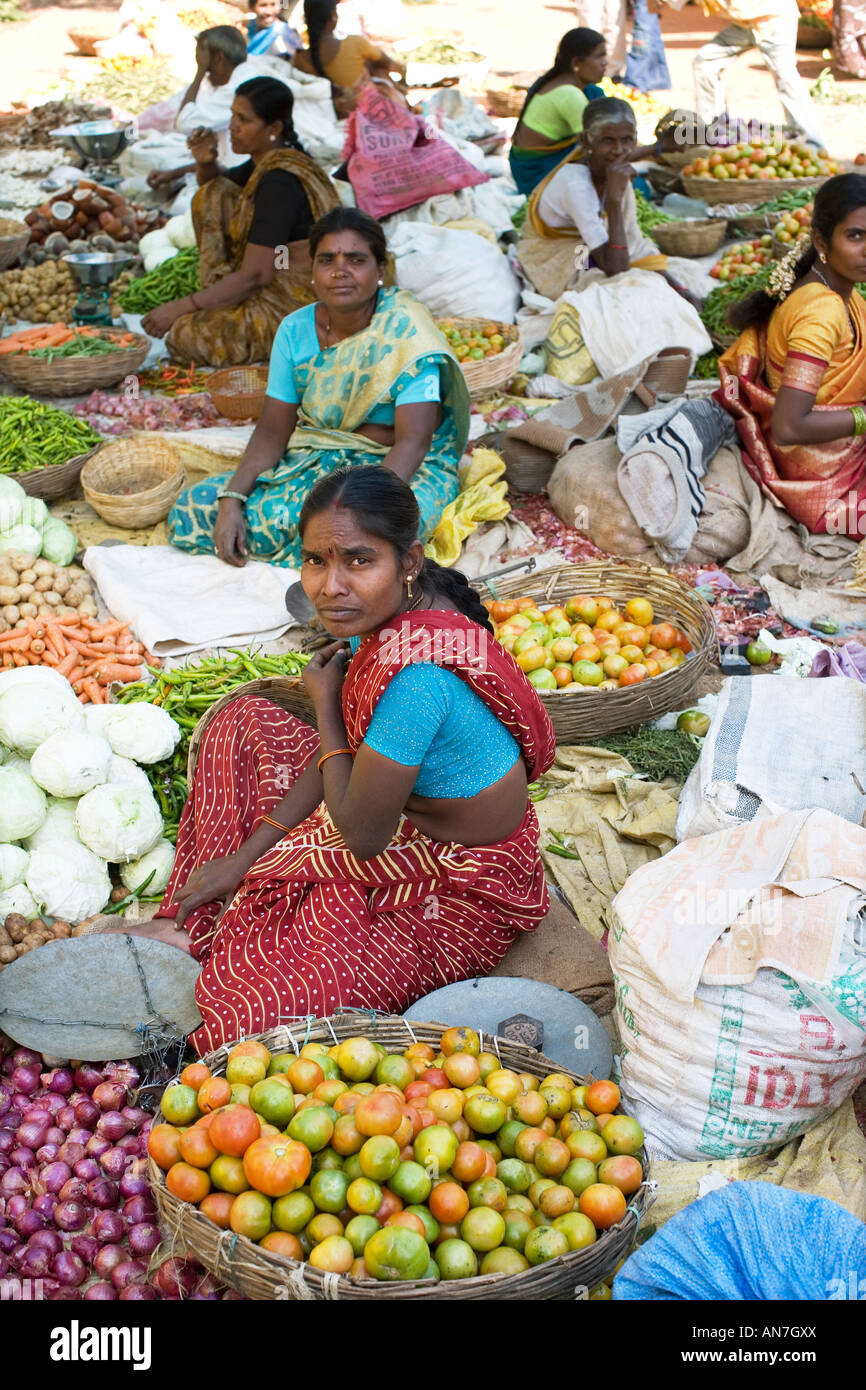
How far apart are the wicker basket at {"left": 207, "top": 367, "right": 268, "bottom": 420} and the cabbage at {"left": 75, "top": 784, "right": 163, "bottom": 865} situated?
2716mm

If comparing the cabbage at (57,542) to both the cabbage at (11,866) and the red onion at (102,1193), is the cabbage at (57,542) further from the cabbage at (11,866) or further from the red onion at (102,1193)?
Answer: the red onion at (102,1193)

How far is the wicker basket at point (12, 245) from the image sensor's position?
7.00 meters

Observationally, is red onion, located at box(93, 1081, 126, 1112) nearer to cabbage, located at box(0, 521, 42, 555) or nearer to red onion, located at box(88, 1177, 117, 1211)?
red onion, located at box(88, 1177, 117, 1211)

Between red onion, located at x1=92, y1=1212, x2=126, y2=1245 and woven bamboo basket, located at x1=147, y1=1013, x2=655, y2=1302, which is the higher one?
woven bamboo basket, located at x1=147, y1=1013, x2=655, y2=1302

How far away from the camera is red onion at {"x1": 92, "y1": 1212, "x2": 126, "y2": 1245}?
7.07 feet

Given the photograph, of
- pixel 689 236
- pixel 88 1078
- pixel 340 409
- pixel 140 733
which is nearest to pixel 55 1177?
pixel 88 1078

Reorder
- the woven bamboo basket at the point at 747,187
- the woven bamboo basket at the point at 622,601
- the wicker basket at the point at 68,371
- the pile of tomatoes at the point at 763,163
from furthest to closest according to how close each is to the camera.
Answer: the pile of tomatoes at the point at 763,163
the woven bamboo basket at the point at 747,187
the wicker basket at the point at 68,371
the woven bamboo basket at the point at 622,601

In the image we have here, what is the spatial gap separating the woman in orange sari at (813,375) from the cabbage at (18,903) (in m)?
3.11

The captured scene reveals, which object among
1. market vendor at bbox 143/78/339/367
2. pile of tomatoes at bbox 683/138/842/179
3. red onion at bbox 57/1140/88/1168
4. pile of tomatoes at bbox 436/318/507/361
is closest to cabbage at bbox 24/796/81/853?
red onion at bbox 57/1140/88/1168

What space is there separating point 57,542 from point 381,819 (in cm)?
265

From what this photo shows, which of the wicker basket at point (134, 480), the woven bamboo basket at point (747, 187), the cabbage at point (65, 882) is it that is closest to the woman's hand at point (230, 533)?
the wicker basket at point (134, 480)

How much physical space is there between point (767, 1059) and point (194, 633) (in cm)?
251
